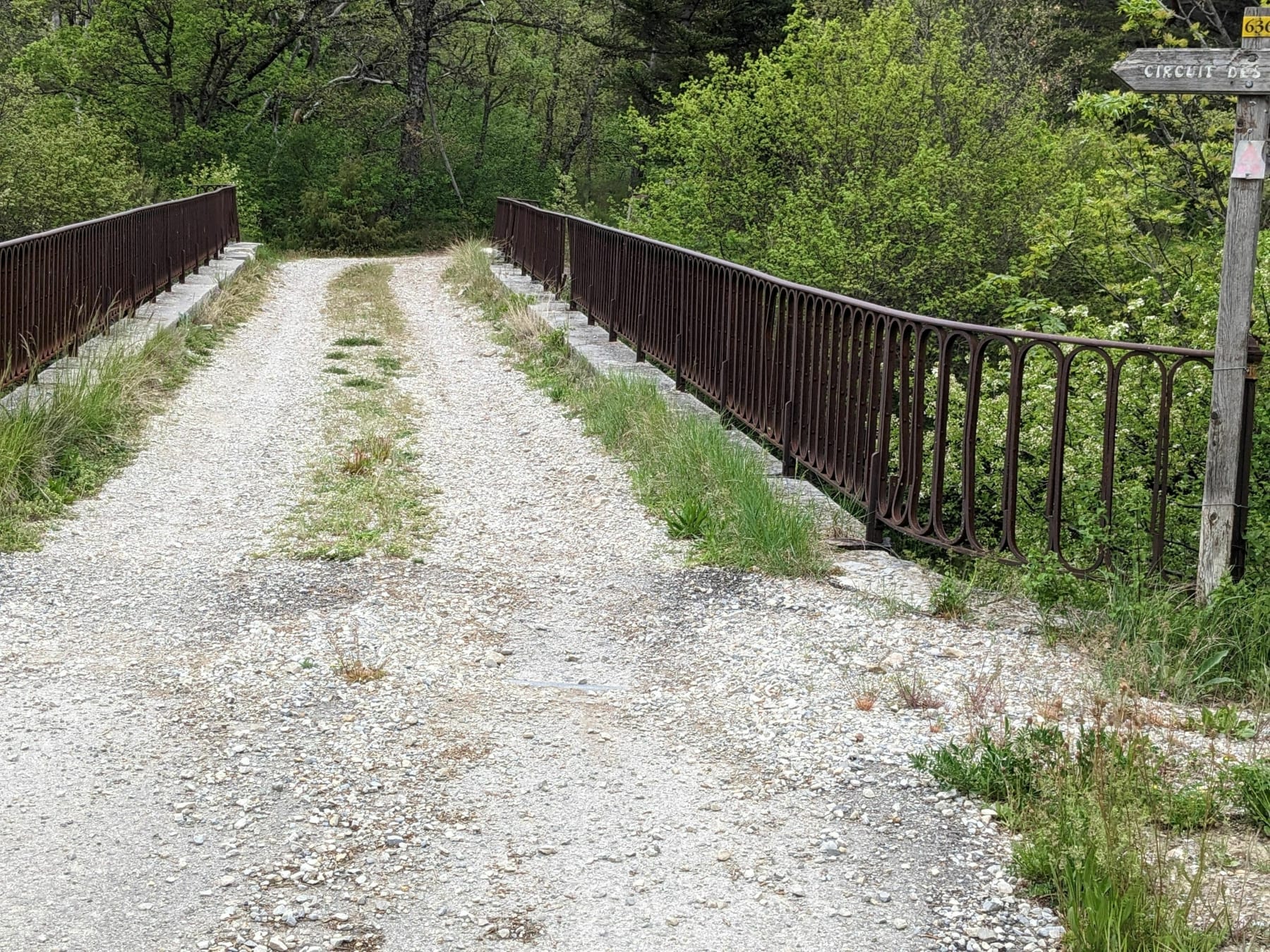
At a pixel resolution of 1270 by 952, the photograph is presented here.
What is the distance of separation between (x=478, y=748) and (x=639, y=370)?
7.44m

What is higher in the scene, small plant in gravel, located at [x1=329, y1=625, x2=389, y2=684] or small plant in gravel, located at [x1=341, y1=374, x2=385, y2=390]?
small plant in gravel, located at [x1=341, y1=374, x2=385, y2=390]

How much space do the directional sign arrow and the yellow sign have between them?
74mm

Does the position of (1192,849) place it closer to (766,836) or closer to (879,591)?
(766,836)

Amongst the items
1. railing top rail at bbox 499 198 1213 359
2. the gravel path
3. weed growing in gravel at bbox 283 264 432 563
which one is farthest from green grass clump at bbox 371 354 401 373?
the gravel path

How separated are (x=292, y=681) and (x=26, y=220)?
21.1 metres

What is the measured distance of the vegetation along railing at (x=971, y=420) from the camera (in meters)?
5.75

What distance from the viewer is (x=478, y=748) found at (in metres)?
4.64

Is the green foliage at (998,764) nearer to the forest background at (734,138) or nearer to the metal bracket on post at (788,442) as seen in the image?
the forest background at (734,138)

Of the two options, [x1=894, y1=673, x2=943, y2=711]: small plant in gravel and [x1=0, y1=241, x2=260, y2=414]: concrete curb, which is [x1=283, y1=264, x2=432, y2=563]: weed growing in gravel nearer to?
[x1=0, y1=241, x2=260, y2=414]: concrete curb

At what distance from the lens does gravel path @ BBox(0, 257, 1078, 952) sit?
3557 mm

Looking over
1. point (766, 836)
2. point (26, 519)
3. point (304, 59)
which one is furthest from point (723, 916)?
point (304, 59)

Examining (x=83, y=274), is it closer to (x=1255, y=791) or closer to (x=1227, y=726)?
(x=1227, y=726)

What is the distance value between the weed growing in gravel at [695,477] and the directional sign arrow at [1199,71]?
2462mm

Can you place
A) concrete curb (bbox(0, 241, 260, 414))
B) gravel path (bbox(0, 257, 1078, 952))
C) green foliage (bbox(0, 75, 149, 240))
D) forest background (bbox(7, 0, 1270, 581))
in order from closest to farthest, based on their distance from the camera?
gravel path (bbox(0, 257, 1078, 952)) < concrete curb (bbox(0, 241, 260, 414)) < forest background (bbox(7, 0, 1270, 581)) < green foliage (bbox(0, 75, 149, 240))
